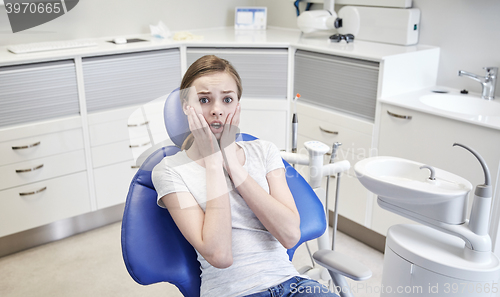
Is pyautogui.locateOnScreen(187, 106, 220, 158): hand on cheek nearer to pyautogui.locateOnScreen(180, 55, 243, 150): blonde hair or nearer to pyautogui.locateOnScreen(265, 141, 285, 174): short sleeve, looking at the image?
pyautogui.locateOnScreen(180, 55, 243, 150): blonde hair

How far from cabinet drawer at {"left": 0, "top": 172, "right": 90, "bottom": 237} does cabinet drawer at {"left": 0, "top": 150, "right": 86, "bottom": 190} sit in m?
0.03

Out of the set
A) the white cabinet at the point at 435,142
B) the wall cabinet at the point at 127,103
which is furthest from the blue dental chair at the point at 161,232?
the wall cabinet at the point at 127,103

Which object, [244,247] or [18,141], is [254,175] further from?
[18,141]

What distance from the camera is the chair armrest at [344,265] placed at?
1223 mm

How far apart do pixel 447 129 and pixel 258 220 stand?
117cm

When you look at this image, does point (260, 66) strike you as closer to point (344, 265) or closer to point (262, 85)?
point (262, 85)

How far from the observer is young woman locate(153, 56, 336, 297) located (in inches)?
47.3

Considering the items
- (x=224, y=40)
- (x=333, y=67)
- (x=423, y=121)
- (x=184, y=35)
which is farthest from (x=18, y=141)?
(x=423, y=121)

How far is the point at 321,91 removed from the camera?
103 inches

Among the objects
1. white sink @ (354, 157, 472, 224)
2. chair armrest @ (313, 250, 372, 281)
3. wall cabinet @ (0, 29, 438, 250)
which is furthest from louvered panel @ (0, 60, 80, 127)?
chair armrest @ (313, 250, 372, 281)

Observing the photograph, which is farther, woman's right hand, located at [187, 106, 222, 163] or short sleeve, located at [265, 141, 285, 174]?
short sleeve, located at [265, 141, 285, 174]

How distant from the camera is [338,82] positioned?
2496mm

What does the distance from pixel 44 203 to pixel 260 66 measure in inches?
58.9

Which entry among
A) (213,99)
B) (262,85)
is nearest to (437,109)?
(262,85)
